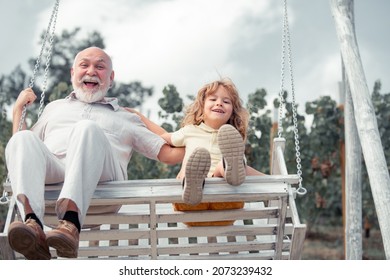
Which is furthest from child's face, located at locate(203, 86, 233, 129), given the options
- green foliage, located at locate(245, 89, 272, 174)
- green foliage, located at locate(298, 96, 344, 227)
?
green foliage, located at locate(298, 96, 344, 227)

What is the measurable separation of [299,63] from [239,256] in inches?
217

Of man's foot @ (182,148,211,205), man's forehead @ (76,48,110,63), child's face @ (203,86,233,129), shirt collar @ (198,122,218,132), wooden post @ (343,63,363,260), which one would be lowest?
wooden post @ (343,63,363,260)

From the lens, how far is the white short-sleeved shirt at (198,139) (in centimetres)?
296

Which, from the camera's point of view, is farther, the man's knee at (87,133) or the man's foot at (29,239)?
the man's knee at (87,133)

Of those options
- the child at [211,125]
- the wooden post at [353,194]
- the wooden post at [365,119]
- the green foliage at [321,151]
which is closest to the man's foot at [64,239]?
the child at [211,125]

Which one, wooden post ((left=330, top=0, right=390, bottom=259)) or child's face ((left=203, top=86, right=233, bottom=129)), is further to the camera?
wooden post ((left=330, top=0, right=390, bottom=259))

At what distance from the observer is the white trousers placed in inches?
93.7

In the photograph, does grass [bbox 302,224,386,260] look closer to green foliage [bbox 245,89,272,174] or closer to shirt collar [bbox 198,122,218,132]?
green foliage [bbox 245,89,272,174]

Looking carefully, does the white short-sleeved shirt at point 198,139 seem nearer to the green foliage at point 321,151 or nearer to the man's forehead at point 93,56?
the man's forehead at point 93,56

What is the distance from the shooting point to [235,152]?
8.43 ft

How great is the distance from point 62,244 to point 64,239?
2 centimetres

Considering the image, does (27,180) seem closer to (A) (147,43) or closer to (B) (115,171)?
(B) (115,171)

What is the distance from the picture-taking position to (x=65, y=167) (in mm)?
2566

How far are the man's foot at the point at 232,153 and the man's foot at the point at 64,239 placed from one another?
0.60m
